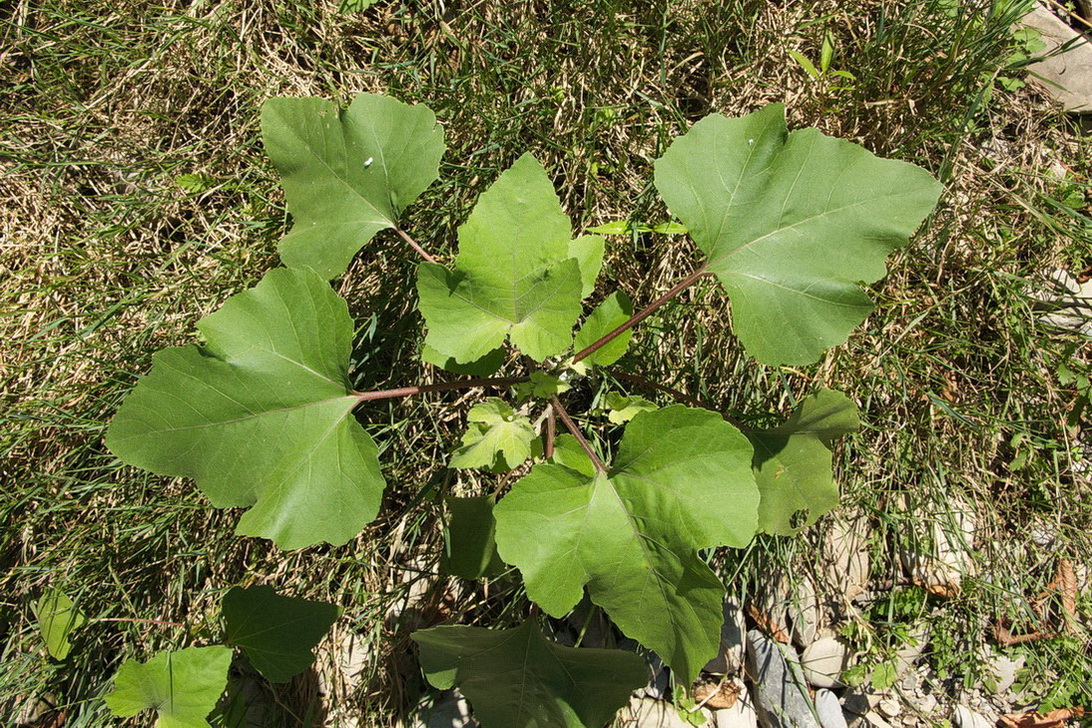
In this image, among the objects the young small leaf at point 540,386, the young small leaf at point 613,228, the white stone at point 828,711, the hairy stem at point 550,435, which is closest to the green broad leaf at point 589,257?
the young small leaf at point 540,386

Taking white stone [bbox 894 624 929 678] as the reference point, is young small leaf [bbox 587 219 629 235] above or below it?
above

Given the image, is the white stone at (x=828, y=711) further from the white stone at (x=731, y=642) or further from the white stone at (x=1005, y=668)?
the white stone at (x=1005, y=668)

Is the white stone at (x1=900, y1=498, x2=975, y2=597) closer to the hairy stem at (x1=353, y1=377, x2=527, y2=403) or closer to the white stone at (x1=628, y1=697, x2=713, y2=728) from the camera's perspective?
the white stone at (x1=628, y1=697, x2=713, y2=728)

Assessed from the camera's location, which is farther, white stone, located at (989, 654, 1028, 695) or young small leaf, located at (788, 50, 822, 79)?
white stone, located at (989, 654, 1028, 695)

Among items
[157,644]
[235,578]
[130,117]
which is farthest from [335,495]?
[130,117]

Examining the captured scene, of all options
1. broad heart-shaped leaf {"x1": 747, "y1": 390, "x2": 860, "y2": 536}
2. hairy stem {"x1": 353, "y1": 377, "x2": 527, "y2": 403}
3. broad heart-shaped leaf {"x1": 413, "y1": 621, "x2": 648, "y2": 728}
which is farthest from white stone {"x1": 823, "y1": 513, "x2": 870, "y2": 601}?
hairy stem {"x1": 353, "y1": 377, "x2": 527, "y2": 403}

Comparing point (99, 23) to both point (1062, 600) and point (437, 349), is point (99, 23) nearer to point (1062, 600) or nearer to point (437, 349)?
point (437, 349)

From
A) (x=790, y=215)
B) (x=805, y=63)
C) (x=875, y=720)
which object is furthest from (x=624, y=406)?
(x=875, y=720)
